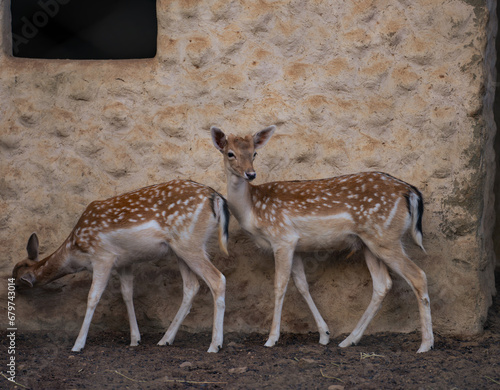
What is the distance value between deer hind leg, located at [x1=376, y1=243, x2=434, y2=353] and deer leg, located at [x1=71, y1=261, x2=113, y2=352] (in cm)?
188

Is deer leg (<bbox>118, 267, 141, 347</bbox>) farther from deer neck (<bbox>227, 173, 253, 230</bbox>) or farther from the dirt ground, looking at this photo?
deer neck (<bbox>227, 173, 253, 230</bbox>)

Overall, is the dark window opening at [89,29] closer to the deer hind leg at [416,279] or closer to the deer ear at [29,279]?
the deer ear at [29,279]

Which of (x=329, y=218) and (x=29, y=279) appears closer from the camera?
(x=329, y=218)

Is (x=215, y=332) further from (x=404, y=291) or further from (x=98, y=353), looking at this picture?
(x=404, y=291)

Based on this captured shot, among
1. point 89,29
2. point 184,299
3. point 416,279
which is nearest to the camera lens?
point 416,279

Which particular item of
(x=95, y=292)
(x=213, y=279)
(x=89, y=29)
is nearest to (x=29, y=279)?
(x=95, y=292)

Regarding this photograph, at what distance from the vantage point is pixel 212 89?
17.3 ft

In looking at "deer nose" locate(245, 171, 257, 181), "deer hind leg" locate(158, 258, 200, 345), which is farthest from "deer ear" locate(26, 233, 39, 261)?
"deer nose" locate(245, 171, 257, 181)

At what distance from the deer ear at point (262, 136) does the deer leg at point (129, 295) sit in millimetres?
1308

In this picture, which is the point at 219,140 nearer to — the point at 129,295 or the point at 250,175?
the point at 250,175

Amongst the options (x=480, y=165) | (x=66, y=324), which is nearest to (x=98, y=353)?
(x=66, y=324)

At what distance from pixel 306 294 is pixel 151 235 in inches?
46.5

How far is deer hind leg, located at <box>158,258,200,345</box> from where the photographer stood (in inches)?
199

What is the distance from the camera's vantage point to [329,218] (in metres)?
4.84
